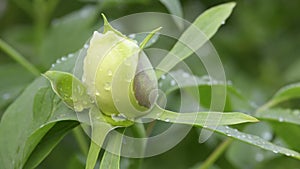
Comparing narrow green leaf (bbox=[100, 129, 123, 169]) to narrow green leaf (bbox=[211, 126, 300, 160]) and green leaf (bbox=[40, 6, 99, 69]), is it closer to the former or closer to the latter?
narrow green leaf (bbox=[211, 126, 300, 160])

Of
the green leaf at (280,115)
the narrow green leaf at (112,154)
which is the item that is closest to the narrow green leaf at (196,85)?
the green leaf at (280,115)

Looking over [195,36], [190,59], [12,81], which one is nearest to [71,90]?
[195,36]

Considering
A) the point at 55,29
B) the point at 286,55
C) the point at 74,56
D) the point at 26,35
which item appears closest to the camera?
the point at 74,56

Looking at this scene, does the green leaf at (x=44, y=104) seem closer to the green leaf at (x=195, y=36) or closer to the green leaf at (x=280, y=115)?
the green leaf at (x=195, y=36)

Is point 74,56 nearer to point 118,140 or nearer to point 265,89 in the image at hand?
point 118,140

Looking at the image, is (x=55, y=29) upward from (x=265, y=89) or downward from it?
upward

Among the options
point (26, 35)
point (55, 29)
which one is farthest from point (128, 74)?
point (26, 35)

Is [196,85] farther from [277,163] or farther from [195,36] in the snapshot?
[277,163]
